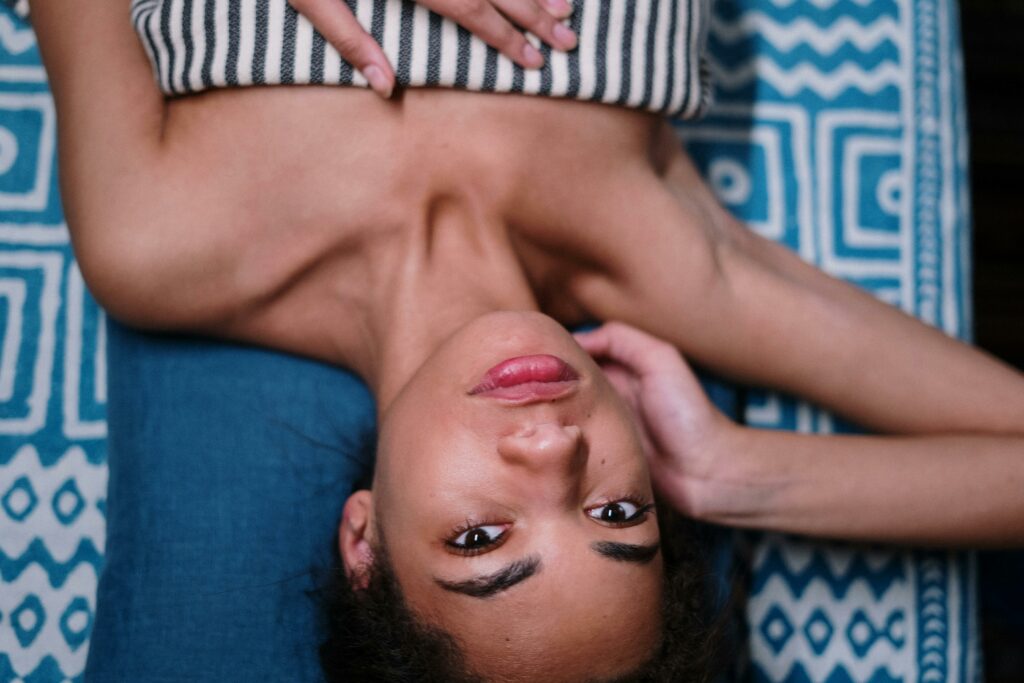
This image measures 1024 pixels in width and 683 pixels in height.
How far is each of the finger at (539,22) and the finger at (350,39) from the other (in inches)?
5.9

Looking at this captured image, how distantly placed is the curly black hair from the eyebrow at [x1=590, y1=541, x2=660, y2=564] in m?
0.10

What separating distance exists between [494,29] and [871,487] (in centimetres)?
73

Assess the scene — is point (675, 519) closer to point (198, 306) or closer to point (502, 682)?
point (502, 682)

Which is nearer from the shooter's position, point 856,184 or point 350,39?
point 350,39

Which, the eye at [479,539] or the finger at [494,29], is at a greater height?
the finger at [494,29]

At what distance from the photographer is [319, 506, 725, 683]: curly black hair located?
89cm

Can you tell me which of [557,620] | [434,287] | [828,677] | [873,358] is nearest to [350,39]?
[434,287]

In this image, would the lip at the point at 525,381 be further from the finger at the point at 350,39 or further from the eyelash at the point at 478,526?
the finger at the point at 350,39

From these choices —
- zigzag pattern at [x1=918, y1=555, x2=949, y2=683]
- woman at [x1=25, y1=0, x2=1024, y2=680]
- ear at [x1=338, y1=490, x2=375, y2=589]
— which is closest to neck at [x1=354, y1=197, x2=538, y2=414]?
woman at [x1=25, y1=0, x2=1024, y2=680]

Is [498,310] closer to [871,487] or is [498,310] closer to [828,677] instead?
[871,487]

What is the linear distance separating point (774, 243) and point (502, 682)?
0.73 metres

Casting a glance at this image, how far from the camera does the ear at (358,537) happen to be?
0.99 metres

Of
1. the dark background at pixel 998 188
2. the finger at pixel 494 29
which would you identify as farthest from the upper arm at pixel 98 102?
the dark background at pixel 998 188

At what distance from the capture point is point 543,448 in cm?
81
